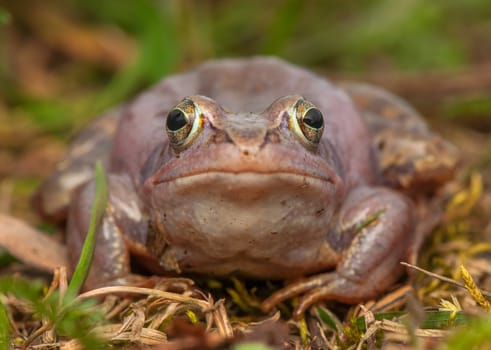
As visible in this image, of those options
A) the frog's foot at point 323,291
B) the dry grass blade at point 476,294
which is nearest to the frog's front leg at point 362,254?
the frog's foot at point 323,291

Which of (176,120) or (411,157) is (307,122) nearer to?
(176,120)

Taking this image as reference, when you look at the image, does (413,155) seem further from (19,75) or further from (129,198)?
(19,75)

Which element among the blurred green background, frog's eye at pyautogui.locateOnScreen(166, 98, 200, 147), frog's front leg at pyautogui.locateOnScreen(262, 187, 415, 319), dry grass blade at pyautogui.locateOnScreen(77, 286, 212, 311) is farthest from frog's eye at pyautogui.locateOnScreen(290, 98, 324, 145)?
the blurred green background

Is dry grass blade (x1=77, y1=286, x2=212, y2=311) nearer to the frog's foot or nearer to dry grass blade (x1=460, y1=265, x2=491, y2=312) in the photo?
the frog's foot

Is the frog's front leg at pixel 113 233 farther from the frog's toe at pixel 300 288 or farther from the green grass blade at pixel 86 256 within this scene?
the frog's toe at pixel 300 288

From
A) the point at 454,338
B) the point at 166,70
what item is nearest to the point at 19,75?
the point at 166,70
